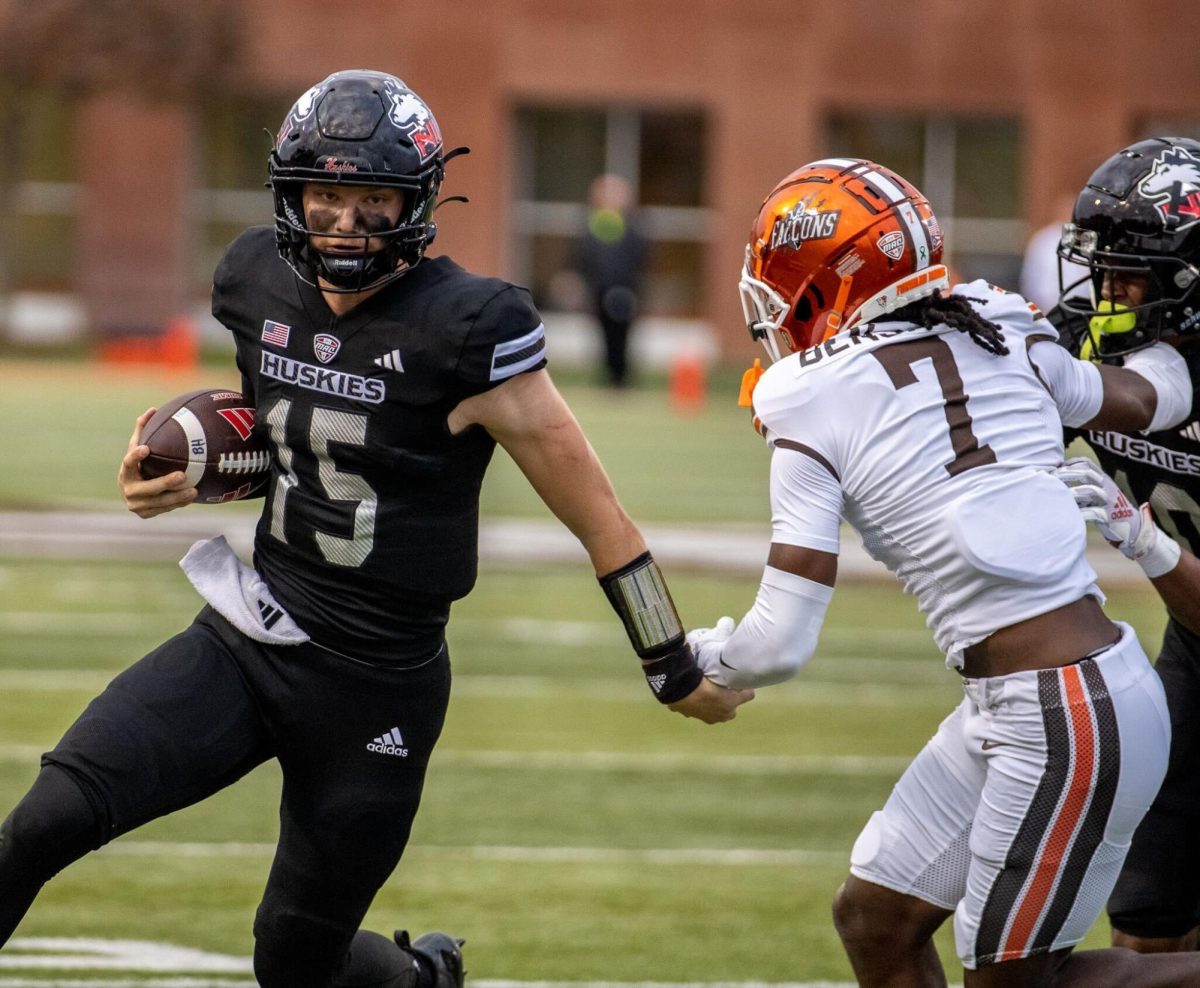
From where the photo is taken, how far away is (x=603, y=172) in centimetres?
2981

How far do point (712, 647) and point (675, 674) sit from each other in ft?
0.49

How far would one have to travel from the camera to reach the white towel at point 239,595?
3949 mm

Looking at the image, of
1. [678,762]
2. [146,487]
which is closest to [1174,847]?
[146,487]

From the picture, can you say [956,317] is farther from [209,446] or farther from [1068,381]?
[209,446]

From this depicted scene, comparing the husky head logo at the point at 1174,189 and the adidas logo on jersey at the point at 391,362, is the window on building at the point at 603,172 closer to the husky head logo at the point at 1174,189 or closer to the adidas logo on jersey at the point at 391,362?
the husky head logo at the point at 1174,189

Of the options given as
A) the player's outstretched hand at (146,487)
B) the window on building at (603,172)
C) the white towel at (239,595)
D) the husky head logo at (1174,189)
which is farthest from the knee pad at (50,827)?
the window on building at (603,172)

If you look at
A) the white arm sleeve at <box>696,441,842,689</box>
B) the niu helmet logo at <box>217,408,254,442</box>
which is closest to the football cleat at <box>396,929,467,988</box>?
the niu helmet logo at <box>217,408,254,442</box>

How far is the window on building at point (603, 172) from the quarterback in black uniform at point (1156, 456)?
25.7 metres

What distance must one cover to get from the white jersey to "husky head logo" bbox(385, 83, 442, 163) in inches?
33.5

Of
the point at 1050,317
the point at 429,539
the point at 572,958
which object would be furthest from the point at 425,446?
the point at 572,958

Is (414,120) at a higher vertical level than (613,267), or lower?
higher

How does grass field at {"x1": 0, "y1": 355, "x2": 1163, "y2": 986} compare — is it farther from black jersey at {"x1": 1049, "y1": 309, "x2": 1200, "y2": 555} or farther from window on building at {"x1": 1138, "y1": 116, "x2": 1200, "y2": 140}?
window on building at {"x1": 1138, "y1": 116, "x2": 1200, "y2": 140}

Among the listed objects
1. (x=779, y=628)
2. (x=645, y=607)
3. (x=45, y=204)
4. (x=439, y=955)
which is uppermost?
(x=779, y=628)

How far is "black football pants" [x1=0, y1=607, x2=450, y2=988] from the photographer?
151 inches
